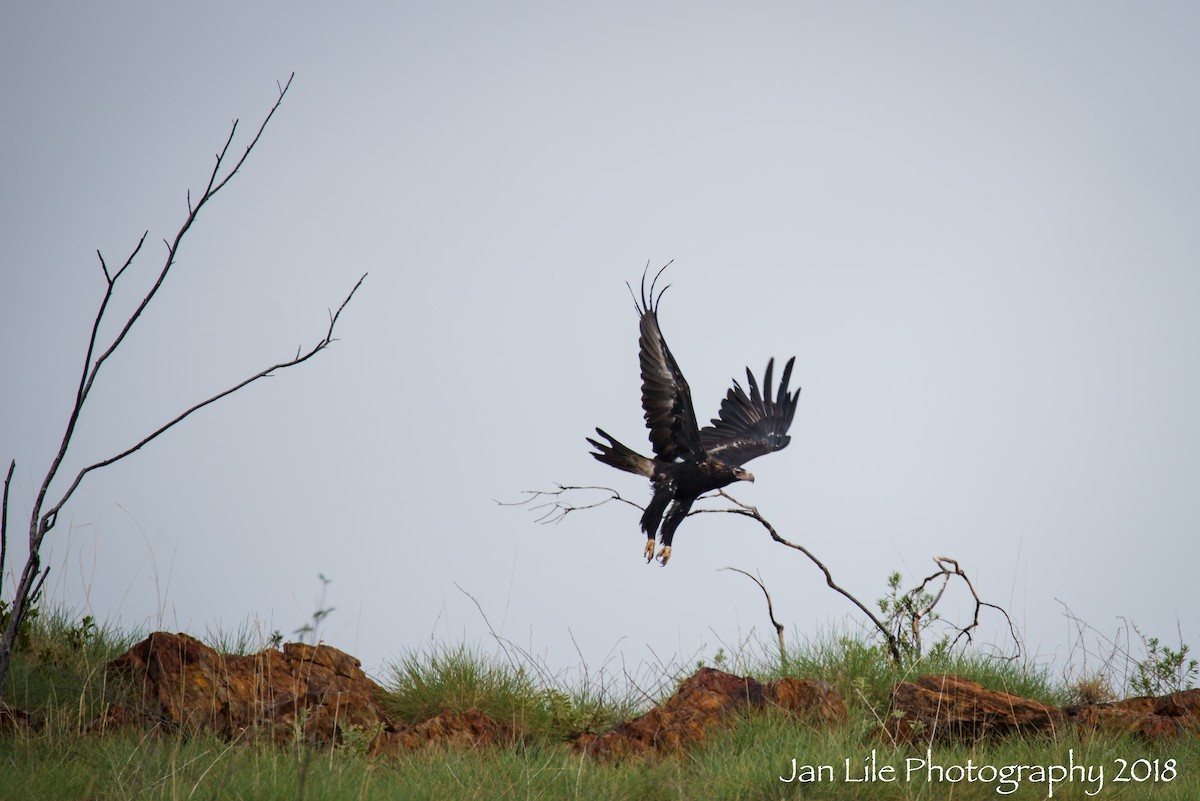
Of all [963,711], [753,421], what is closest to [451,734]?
[963,711]

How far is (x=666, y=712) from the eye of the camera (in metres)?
5.98

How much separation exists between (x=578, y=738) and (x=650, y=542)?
2.87 meters

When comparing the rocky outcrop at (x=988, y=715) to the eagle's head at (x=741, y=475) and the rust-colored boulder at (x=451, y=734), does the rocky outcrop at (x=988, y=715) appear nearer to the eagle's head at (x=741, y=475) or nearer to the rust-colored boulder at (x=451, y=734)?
the rust-colored boulder at (x=451, y=734)

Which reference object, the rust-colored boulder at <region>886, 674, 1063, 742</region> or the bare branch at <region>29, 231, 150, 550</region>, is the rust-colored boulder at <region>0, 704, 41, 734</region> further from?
the rust-colored boulder at <region>886, 674, 1063, 742</region>

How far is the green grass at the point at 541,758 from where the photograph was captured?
185 inches

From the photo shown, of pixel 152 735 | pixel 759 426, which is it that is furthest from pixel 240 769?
pixel 759 426

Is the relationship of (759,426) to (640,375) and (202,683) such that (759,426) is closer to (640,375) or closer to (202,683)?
(640,375)

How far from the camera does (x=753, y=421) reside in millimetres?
10977

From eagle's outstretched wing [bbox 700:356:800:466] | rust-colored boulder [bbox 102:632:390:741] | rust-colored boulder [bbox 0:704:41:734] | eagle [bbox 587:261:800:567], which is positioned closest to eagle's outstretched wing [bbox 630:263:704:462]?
eagle [bbox 587:261:800:567]

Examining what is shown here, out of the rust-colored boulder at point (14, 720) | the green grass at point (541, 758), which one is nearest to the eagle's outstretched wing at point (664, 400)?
the green grass at point (541, 758)

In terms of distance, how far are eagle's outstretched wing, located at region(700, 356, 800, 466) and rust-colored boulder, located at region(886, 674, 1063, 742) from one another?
430cm

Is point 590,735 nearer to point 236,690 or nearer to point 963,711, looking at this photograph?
point 963,711

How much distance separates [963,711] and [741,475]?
3.50m

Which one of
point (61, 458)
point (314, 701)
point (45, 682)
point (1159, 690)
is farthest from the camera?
point (1159, 690)
